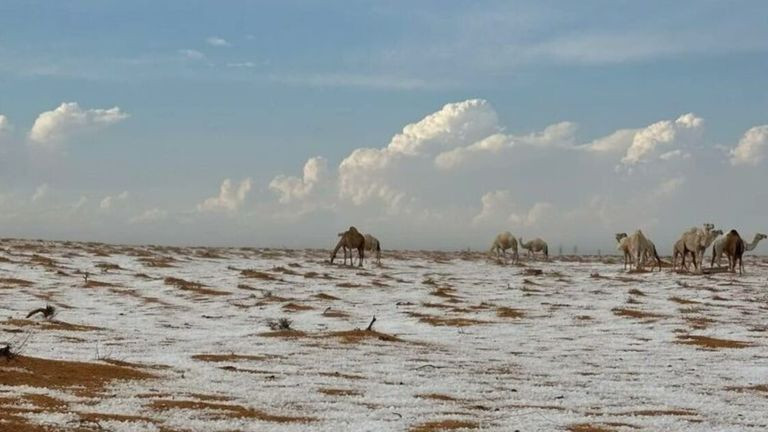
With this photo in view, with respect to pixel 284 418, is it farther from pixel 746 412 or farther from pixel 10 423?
pixel 746 412

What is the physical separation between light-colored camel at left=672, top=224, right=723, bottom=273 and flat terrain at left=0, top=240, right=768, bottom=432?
1371 cm

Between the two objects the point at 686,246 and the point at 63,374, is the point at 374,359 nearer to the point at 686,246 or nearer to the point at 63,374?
the point at 63,374

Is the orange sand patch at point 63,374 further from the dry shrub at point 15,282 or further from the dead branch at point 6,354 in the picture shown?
the dry shrub at point 15,282

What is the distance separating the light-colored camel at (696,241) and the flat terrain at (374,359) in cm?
1371

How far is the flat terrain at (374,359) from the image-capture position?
9344 millimetres

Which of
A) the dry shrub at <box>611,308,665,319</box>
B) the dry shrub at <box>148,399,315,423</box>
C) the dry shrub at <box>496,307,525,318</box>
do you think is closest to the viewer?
the dry shrub at <box>148,399,315,423</box>

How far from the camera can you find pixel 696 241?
44.3 metres

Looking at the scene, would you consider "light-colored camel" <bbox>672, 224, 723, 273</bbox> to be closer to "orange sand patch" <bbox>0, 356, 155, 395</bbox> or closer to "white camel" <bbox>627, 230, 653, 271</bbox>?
"white camel" <bbox>627, 230, 653, 271</bbox>

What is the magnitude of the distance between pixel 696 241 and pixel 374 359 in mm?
33821

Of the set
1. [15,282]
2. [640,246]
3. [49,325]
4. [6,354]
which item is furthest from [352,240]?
[6,354]

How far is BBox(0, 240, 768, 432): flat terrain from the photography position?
30.7ft

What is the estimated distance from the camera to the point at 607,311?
24.3 m

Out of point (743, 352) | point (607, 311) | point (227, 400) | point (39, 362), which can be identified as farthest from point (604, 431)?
point (607, 311)

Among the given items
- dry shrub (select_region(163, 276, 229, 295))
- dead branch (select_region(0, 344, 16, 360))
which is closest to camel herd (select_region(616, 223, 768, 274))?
dry shrub (select_region(163, 276, 229, 295))
